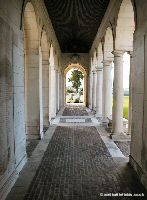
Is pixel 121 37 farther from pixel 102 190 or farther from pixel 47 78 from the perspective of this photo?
pixel 102 190

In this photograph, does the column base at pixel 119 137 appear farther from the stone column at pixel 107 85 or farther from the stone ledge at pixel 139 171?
the stone column at pixel 107 85

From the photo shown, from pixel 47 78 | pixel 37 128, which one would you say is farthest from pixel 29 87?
pixel 47 78

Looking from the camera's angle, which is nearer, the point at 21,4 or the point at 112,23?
the point at 21,4

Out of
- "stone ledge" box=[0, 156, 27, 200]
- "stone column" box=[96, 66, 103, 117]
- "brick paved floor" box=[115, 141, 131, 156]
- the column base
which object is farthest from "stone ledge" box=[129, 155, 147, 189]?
"stone column" box=[96, 66, 103, 117]

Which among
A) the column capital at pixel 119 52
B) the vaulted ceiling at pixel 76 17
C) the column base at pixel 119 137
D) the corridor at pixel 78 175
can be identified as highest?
the vaulted ceiling at pixel 76 17

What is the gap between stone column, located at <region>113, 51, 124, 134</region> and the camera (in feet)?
34.4

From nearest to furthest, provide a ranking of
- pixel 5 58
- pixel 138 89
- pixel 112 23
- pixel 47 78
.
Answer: pixel 5 58
pixel 138 89
pixel 112 23
pixel 47 78

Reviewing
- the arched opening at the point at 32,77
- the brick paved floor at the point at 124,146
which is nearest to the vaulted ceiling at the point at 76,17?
the arched opening at the point at 32,77

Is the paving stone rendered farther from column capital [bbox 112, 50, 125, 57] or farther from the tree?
the tree

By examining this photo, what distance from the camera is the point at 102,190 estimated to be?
554 centimetres

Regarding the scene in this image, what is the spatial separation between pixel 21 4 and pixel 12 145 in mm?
3776

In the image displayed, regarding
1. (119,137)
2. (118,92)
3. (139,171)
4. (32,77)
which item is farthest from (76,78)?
(139,171)

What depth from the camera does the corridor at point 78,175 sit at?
537 cm

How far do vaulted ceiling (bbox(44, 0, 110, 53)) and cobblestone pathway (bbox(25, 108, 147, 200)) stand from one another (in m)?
6.47
